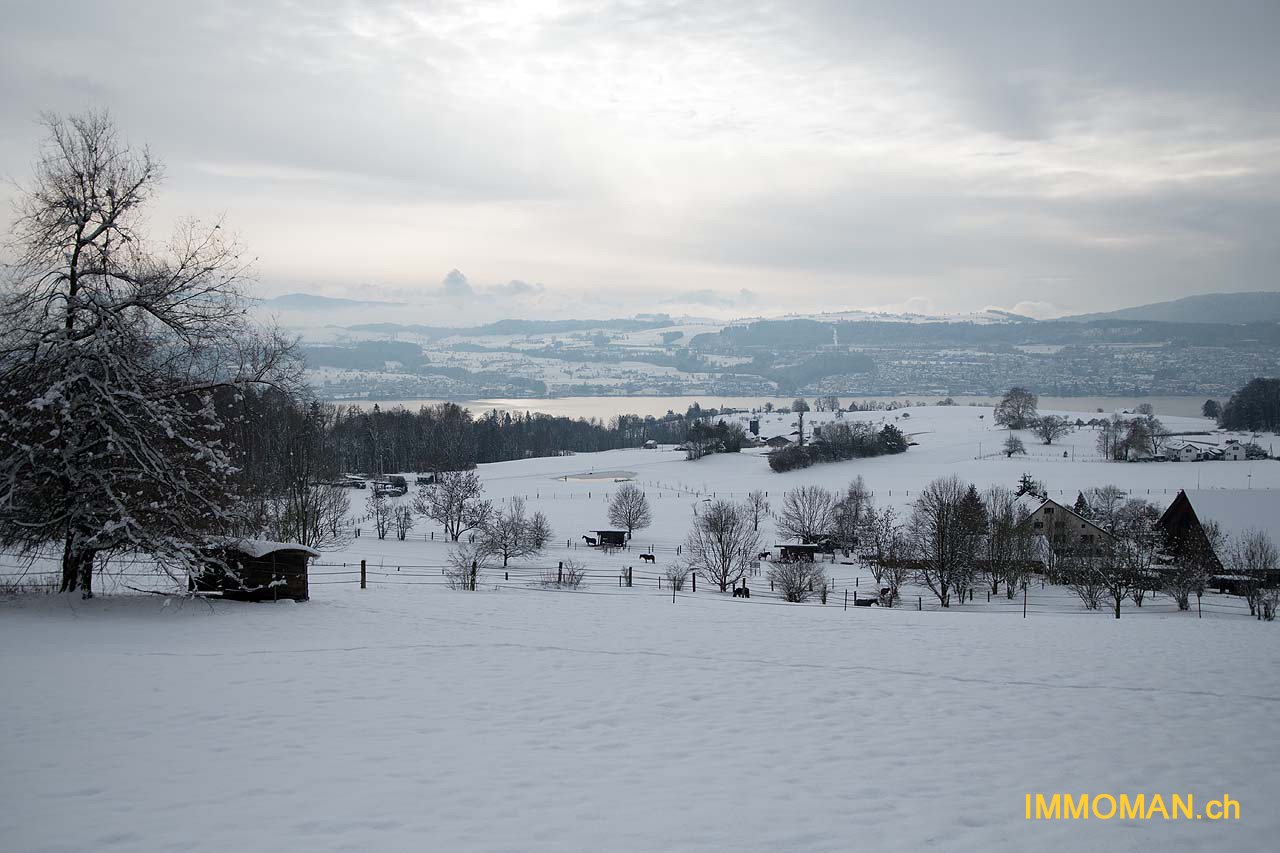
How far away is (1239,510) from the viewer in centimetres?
4659

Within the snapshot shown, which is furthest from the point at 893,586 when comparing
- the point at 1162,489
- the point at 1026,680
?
the point at 1162,489

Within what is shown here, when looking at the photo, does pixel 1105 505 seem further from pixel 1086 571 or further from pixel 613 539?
pixel 613 539

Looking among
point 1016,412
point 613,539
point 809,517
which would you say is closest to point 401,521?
point 613,539

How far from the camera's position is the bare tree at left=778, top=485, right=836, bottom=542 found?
54.3m

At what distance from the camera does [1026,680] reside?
450 inches

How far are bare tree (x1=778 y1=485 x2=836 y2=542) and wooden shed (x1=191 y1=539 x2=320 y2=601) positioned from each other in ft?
139

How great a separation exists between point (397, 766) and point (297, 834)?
1.50 meters

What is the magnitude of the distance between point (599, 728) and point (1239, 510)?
5218 cm

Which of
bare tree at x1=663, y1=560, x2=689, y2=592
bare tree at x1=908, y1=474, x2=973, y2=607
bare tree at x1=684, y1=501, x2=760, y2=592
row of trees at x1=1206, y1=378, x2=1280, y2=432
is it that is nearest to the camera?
bare tree at x1=663, y1=560, x2=689, y2=592

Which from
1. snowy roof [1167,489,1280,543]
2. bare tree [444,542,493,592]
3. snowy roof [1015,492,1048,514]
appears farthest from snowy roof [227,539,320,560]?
snowy roof [1015,492,1048,514]

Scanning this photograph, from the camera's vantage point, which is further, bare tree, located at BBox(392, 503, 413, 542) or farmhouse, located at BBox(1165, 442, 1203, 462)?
farmhouse, located at BBox(1165, 442, 1203, 462)

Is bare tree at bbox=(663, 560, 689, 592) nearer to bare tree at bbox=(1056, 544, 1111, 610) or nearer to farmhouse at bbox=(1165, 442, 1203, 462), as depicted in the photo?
bare tree at bbox=(1056, 544, 1111, 610)

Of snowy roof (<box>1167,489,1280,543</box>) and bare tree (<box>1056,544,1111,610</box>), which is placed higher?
snowy roof (<box>1167,489,1280,543</box>)

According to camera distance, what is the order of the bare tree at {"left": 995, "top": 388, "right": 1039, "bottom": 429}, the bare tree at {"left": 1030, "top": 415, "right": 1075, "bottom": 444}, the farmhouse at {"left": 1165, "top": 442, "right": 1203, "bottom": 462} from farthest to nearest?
the bare tree at {"left": 995, "top": 388, "right": 1039, "bottom": 429} → the bare tree at {"left": 1030, "top": 415, "right": 1075, "bottom": 444} → the farmhouse at {"left": 1165, "top": 442, "right": 1203, "bottom": 462}
